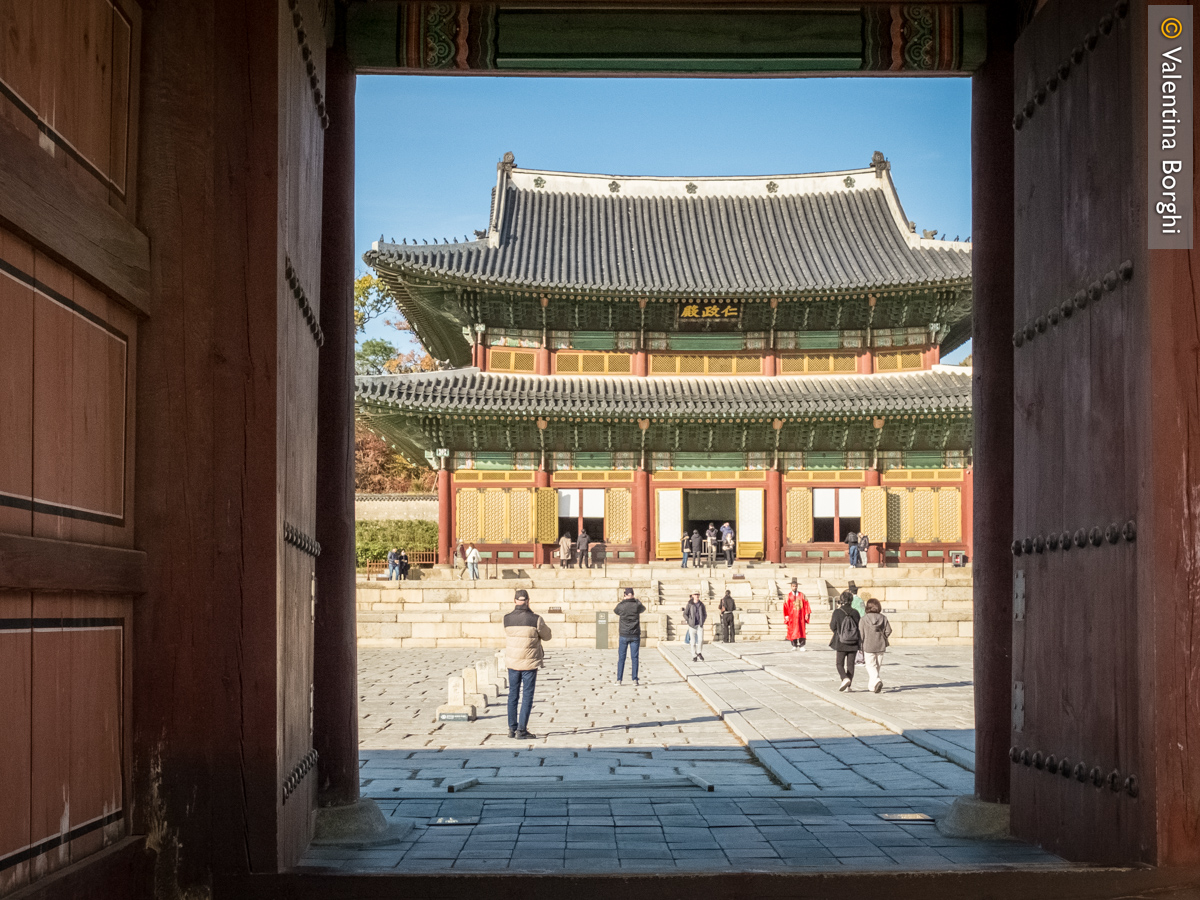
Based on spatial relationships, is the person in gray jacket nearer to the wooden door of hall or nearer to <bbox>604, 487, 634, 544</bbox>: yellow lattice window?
the wooden door of hall

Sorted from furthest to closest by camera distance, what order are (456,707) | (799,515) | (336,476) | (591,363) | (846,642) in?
(591,363), (799,515), (846,642), (456,707), (336,476)

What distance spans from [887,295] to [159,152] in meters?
25.7

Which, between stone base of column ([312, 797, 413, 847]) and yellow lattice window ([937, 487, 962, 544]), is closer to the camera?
stone base of column ([312, 797, 413, 847])

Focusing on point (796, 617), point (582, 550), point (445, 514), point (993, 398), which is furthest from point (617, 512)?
point (993, 398)

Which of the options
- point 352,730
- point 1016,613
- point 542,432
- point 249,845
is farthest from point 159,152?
point 542,432

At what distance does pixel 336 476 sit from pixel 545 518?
2239cm

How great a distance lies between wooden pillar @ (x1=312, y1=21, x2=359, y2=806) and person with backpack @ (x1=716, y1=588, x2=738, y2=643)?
16947 mm

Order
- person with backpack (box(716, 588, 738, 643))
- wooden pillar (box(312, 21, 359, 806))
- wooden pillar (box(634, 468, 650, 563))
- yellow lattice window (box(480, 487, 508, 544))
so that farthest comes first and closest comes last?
wooden pillar (box(634, 468, 650, 563)) < yellow lattice window (box(480, 487, 508, 544)) < person with backpack (box(716, 588, 738, 643)) < wooden pillar (box(312, 21, 359, 806))

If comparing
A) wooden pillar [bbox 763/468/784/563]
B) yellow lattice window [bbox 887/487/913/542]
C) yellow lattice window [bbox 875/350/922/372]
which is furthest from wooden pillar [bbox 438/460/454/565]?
yellow lattice window [bbox 875/350/922/372]

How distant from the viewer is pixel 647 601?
24.4 m

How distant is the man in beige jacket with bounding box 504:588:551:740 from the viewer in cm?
1026

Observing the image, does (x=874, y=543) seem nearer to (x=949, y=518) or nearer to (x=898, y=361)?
(x=949, y=518)

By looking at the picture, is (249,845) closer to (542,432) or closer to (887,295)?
(542,432)

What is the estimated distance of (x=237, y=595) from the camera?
3568 mm
